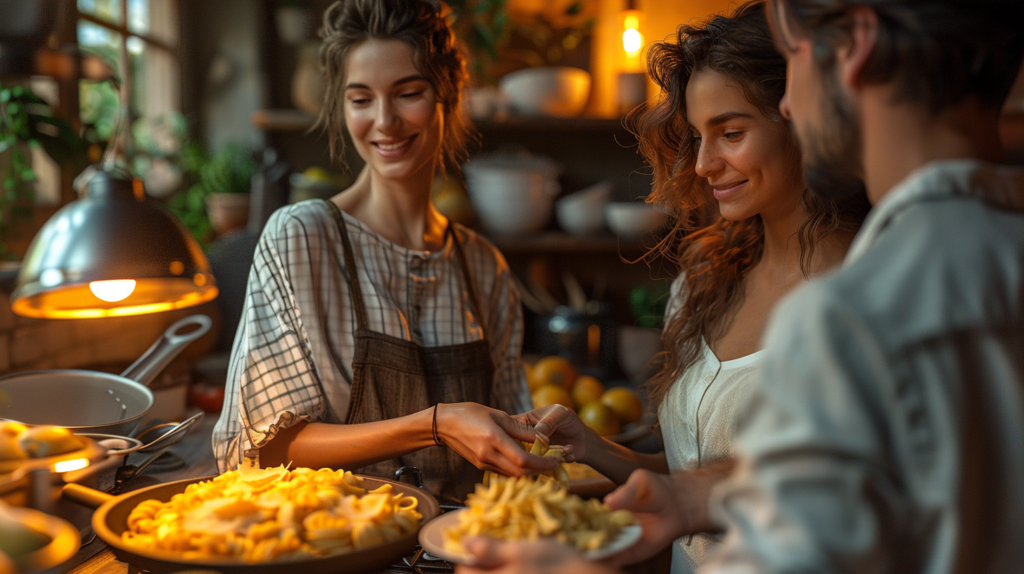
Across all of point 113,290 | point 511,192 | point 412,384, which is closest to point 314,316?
point 412,384

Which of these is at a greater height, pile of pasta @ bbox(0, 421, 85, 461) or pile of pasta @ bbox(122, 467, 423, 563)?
pile of pasta @ bbox(0, 421, 85, 461)

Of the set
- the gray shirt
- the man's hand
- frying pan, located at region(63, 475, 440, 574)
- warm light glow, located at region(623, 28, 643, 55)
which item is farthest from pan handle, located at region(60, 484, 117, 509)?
warm light glow, located at region(623, 28, 643, 55)

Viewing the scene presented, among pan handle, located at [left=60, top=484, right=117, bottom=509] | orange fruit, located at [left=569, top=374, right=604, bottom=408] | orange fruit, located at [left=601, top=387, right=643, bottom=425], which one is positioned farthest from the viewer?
orange fruit, located at [left=569, top=374, right=604, bottom=408]

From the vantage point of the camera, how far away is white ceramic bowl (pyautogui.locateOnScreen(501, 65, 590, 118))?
126 inches

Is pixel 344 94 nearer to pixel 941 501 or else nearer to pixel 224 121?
pixel 941 501

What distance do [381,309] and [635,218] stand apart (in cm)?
181

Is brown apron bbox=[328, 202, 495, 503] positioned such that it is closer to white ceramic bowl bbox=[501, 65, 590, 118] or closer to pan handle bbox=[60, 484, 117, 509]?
pan handle bbox=[60, 484, 117, 509]

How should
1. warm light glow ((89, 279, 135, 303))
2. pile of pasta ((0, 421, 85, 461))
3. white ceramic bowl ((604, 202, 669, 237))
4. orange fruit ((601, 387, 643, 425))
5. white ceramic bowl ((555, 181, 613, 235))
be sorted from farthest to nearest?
white ceramic bowl ((555, 181, 613, 235))
white ceramic bowl ((604, 202, 669, 237))
orange fruit ((601, 387, 643, 425))
warm light glow ((89, 279, 135, 303))
pile of pasta ((0, 421, 85, 461))

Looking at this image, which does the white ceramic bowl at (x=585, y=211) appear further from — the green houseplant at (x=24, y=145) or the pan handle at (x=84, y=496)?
the pan handle at (x=84, y=496)

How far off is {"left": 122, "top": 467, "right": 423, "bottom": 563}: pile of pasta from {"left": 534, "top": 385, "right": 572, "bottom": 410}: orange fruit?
1.10 metres

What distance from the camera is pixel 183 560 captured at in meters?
0.90

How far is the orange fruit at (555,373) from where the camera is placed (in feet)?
8.11

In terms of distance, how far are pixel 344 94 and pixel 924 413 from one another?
145 centimetres

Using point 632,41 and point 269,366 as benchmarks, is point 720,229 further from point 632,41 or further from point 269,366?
point 632,41
